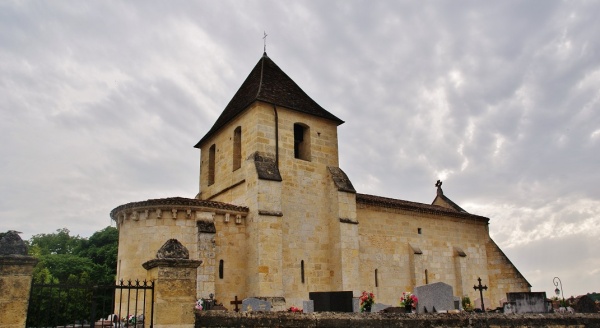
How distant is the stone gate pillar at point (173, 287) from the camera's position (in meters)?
7.38

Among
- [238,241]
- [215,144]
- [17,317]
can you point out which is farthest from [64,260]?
[17,317]

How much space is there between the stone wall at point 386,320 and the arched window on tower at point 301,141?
→ 1239cm

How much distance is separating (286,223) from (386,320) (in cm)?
1038

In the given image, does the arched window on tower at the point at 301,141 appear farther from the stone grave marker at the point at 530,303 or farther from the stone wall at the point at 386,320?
the stone wall at the point at 386,320

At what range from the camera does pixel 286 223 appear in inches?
752

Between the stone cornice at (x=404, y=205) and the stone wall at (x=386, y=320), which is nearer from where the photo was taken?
the stone wall at (x=386, y=320)

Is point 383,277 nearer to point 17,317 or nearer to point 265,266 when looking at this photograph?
point 265,266

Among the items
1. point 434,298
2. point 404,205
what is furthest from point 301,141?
point 434,298

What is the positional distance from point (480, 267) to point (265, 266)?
48.8 ft

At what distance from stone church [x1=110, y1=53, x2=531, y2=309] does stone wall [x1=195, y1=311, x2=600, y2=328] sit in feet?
28.3

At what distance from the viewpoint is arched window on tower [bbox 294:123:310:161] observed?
845 inches

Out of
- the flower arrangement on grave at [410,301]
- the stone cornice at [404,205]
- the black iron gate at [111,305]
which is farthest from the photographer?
the stone cornice at [404,205]

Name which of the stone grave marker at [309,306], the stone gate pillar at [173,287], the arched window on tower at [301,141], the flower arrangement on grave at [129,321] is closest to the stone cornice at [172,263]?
the stone gate pillar at [173,287]

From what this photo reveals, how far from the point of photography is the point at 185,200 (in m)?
17.3
